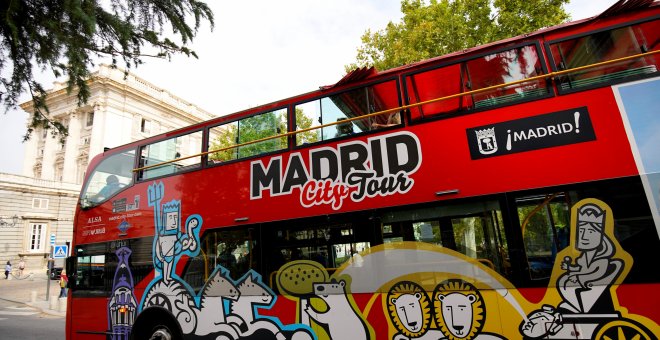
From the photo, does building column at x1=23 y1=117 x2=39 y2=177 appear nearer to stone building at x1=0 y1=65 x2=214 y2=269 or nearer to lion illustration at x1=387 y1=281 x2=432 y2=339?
stone building at x1=0 y1=65 x2=214 y2=269

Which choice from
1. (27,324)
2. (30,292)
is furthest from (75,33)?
(30,292)

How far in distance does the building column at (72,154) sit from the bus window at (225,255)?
3784 cm

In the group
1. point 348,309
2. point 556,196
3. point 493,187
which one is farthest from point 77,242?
point 556,196

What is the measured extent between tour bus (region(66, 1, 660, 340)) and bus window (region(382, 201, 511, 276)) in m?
0.02

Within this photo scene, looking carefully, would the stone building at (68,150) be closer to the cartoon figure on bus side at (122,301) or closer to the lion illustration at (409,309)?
the cartoon figure on bus side at (122,301)

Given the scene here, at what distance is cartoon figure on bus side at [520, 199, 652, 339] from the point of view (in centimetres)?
314

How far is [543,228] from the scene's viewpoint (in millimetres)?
3502

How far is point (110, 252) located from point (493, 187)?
6.27 meters

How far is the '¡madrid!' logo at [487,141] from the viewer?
3811mm

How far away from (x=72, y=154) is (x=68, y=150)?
79 cm

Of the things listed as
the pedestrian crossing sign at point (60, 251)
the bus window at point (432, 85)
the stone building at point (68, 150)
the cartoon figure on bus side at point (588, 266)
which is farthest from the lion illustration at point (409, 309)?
the stone building at point (68, 150)

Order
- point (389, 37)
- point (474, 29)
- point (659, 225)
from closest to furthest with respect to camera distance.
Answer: point (659, 225), point (474, 29), point (389, 37)

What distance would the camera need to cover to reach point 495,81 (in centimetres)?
427

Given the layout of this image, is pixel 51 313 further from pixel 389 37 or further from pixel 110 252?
pixel 389 37
